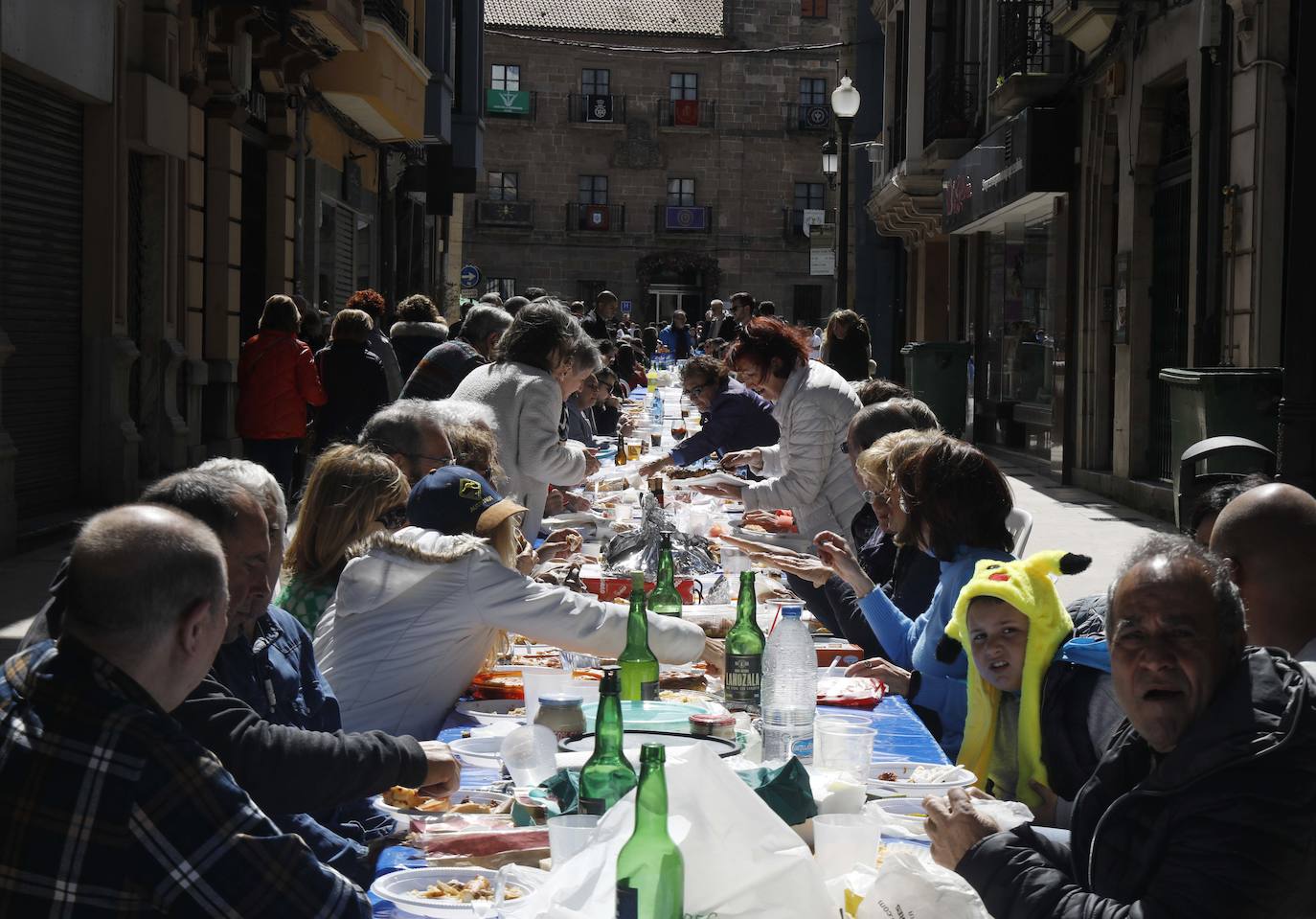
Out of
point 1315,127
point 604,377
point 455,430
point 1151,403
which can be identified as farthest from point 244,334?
point 1315,127

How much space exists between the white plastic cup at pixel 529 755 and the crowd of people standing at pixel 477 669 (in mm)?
164

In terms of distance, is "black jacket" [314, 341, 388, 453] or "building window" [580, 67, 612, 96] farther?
"building window" [580, 67, 612, 96]

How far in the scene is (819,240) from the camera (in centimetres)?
3725

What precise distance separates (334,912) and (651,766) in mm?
509

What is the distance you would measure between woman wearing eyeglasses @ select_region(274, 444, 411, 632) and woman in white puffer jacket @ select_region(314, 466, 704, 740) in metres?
0.21

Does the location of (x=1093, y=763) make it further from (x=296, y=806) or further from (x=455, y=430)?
(x=455, y=430)

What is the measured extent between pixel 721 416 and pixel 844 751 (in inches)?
292

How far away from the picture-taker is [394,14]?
20750 mm

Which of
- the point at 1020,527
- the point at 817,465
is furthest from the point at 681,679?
the point at 817,465

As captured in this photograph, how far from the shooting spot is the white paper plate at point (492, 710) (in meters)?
4.23

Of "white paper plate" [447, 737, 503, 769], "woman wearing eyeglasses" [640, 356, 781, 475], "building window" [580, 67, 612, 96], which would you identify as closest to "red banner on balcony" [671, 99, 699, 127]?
"building window" [580, 67, 612, 96]

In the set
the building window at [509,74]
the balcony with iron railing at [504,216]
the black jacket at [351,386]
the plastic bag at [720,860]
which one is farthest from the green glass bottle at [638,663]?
the building window at [509,74]

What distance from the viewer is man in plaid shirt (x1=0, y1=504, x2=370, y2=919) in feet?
7.11

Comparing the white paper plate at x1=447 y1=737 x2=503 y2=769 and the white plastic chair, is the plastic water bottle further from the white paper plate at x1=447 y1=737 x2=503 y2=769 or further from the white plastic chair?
the white plastic chair
